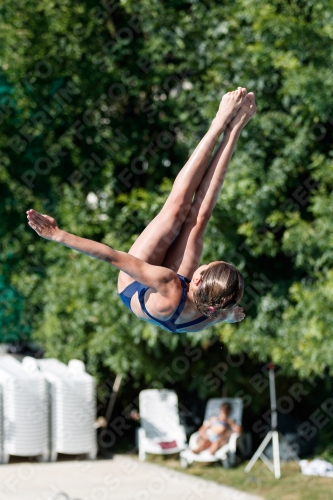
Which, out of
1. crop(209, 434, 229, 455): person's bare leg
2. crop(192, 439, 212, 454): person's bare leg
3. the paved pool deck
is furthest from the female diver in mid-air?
crop(192, 439, 212, 454): person's bare leg

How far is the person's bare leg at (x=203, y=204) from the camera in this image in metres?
4.31

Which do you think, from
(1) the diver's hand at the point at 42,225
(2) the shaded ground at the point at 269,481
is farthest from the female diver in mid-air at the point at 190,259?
(2) the shaded ground at the point at 269,481

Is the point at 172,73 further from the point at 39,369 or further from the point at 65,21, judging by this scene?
the point at 39,369

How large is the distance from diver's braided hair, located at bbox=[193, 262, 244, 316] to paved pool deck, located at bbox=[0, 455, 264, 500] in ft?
16.5

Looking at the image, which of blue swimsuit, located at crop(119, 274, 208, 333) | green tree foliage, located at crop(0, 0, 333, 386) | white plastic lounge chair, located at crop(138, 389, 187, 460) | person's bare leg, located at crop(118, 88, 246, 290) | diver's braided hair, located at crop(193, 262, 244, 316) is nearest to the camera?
diver's braided hair, located at crop(193, 262, 244, 316)

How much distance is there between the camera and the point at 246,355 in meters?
10.8

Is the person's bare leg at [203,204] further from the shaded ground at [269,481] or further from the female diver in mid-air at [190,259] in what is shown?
the shaded ground at [269,481]

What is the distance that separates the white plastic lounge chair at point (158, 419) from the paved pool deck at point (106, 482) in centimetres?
32

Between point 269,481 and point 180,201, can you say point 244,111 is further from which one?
point 269,481

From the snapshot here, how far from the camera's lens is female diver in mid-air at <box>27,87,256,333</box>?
3.83 meters

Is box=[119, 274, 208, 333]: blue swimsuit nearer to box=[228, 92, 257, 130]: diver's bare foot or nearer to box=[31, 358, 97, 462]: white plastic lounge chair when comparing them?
box=[228, 92, 257, 130]: diver's bare foot

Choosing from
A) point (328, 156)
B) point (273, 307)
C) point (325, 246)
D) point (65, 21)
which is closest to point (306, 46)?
point (328, 156)

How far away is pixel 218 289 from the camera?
3795mm

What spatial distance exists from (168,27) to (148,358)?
13.4ft
